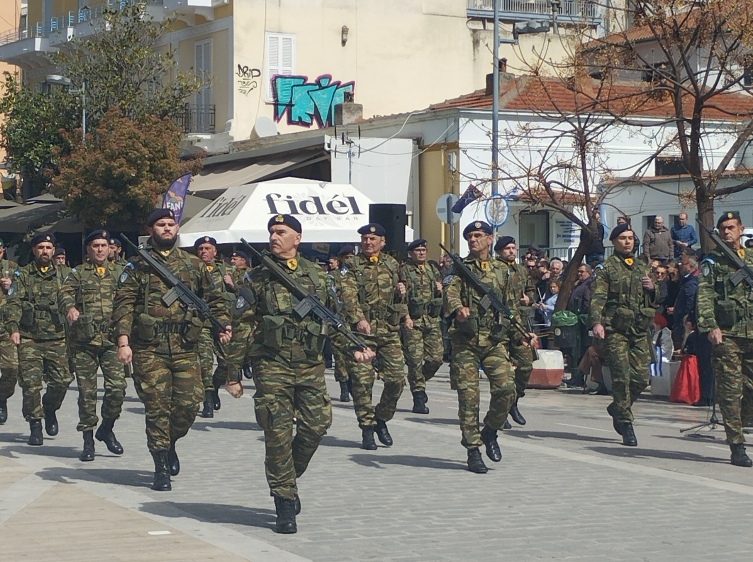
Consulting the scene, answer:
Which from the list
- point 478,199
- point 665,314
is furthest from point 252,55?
point 665,314

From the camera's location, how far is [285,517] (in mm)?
8711

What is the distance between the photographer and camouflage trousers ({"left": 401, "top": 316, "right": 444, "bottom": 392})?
1614cm

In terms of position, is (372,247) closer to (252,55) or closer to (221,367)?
(221,367)

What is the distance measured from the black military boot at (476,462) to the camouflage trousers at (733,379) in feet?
6.99

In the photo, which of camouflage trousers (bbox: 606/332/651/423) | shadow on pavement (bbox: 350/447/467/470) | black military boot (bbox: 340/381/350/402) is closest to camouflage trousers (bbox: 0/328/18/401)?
shadow on pavement (bbox: 350/447/467/470)

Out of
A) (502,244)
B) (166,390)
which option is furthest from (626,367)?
(166,390)

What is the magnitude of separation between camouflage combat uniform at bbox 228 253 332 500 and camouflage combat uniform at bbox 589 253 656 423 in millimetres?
4429

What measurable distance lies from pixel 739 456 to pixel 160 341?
4873mm

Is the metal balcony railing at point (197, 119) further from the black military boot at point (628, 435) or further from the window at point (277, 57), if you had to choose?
the black military boot at point (628, 435)

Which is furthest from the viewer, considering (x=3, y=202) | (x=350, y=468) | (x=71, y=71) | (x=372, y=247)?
(x=3, y=202)

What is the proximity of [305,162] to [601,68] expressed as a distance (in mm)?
14457

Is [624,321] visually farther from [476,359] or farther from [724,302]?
[476,359]

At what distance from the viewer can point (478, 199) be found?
25.0 m

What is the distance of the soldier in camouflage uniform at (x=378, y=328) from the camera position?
13.1 metres
